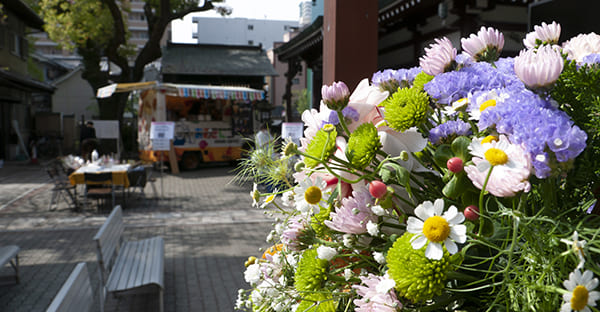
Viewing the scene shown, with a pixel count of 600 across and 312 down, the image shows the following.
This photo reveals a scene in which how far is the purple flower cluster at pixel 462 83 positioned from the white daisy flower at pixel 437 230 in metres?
0.25

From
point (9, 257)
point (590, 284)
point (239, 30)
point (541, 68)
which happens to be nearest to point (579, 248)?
point (590, 284)

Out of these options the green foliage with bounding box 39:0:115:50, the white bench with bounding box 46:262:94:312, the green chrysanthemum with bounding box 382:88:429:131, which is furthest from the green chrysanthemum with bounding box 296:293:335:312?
the green foliage with bounding box 39:0:115:50

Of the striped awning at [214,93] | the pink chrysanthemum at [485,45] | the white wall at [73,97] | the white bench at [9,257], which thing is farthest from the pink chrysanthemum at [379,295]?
the white wall at [73,97]

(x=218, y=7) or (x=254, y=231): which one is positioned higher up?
(x=218, y=7)

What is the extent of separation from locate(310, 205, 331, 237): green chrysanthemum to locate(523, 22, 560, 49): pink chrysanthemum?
21.2 inches

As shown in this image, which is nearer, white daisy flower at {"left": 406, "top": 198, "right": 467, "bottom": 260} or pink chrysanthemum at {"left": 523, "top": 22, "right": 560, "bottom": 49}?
white daisy flower at {"left": 406, "top": 198, "right": 467, "bottom": 260}

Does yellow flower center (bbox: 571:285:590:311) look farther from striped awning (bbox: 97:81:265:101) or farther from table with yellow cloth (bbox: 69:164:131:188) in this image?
striped awning (bbox: 97:81:265:101)

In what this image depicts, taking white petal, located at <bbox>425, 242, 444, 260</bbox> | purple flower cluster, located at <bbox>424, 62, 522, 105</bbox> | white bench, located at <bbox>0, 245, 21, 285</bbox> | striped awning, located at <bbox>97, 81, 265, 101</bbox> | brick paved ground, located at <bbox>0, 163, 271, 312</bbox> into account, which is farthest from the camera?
striped awning, located at <bbox>97, 81, 265, 101</bbox>

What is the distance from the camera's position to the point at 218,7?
65.8 feet

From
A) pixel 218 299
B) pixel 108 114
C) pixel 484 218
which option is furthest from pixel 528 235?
pixel 108 114

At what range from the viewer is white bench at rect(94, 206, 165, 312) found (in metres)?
3.93

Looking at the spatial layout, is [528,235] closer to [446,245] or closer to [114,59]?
[446,245]

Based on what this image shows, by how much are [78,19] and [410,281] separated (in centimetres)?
2039

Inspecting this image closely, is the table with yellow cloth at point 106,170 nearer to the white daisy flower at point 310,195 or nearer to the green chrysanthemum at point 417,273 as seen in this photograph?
the white daisy flower at point 310,195
